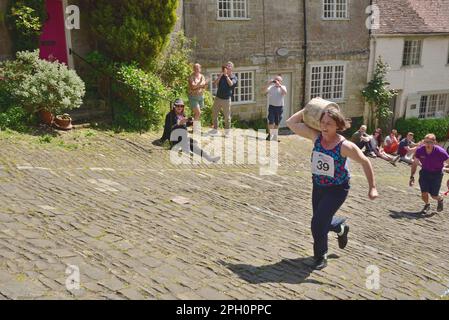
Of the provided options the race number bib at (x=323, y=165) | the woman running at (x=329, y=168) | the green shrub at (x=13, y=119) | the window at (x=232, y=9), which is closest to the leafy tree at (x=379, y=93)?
the window at (x=232, y=9)

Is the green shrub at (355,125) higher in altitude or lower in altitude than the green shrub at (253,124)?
lower

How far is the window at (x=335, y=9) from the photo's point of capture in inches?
792

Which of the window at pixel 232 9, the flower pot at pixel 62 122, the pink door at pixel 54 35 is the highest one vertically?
the window at pixel 232 9

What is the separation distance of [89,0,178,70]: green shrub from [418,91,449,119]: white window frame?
1684 cm

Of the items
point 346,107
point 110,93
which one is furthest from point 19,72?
point 346,107

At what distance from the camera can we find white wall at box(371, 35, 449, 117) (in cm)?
2263

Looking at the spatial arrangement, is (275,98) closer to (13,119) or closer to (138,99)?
(138,99)

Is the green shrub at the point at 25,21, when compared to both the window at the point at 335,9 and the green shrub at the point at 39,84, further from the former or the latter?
the window at the point at 335,9

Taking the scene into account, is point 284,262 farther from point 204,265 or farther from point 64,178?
point 64,178

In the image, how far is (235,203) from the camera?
838 centimetres

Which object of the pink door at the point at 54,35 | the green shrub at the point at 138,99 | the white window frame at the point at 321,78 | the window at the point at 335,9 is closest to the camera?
the green shrub at the point at 138,99

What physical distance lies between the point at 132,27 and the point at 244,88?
21.9ft

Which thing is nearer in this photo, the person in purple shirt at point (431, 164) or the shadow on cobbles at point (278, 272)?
the shadow on cobbles at point (278, 272)

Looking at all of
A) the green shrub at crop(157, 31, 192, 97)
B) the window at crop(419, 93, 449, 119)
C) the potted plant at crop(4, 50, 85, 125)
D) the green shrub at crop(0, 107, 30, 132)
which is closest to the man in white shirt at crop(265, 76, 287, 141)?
the green shrub at crop(157, 31, 192, 97)
